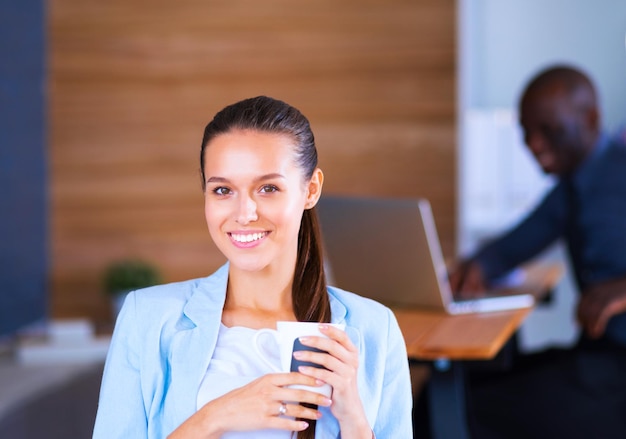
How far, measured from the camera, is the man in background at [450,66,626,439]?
2.51 m

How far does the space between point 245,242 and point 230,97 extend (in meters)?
3.10

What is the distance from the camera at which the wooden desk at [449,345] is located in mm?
1929

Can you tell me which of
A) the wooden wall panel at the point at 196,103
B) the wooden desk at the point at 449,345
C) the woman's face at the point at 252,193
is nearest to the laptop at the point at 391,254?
the wooden desk at the point at 449,345

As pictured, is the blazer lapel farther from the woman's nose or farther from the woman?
the woman's nose

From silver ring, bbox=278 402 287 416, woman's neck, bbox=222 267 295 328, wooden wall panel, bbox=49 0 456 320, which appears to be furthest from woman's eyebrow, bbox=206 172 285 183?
wooden wall panel, bbox=49 0 456 320

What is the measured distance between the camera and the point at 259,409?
1105 millimetres

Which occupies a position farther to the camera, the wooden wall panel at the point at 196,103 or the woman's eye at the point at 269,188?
the wooden wall panel at the point at 196,103

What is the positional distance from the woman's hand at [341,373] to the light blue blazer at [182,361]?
33 millimetres

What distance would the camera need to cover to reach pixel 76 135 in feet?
14.1

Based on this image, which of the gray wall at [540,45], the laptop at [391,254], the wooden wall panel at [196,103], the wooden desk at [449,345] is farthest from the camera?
the gray wall at [540,45]

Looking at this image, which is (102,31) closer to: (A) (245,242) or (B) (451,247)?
(B) (451,247)

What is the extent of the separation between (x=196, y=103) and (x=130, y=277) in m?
0.88

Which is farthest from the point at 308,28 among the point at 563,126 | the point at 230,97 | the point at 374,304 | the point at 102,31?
the point at 374,304

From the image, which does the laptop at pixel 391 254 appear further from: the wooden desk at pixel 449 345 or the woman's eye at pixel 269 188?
the woman's eye at pixel 269 188
